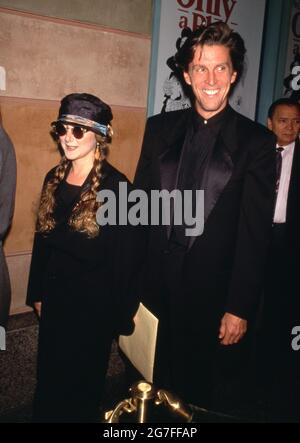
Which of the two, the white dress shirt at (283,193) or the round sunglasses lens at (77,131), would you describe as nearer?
the round sunglasses lens at (77,131)

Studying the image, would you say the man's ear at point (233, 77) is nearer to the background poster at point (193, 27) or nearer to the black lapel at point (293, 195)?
the background poster at point (193, 27)

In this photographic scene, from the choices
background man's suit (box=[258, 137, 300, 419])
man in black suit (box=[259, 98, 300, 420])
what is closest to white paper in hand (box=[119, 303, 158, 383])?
Result: background man's suit (box=[258, 137, 300, 419])

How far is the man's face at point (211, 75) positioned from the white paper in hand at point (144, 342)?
119 centimetres

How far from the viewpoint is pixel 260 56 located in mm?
4754

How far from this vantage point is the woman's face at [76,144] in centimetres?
232

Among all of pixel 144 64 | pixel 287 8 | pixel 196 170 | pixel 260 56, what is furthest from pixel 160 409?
pixel 287 8

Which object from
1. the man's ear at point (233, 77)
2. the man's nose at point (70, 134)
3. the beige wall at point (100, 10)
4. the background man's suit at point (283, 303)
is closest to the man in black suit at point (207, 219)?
the man's ear at point (233, 77)

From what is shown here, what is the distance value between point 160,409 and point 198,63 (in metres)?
1.84

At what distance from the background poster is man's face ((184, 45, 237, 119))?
128 centimetres

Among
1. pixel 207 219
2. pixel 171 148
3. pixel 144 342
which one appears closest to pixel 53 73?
pixel 171 148

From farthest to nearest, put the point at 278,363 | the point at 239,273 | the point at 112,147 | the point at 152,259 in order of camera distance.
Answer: the point at 278,363 → the point at 112,147 → the point at 152,259 → the point at 239,273

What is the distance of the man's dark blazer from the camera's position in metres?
2.28

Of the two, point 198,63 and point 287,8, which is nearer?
point 198,63
